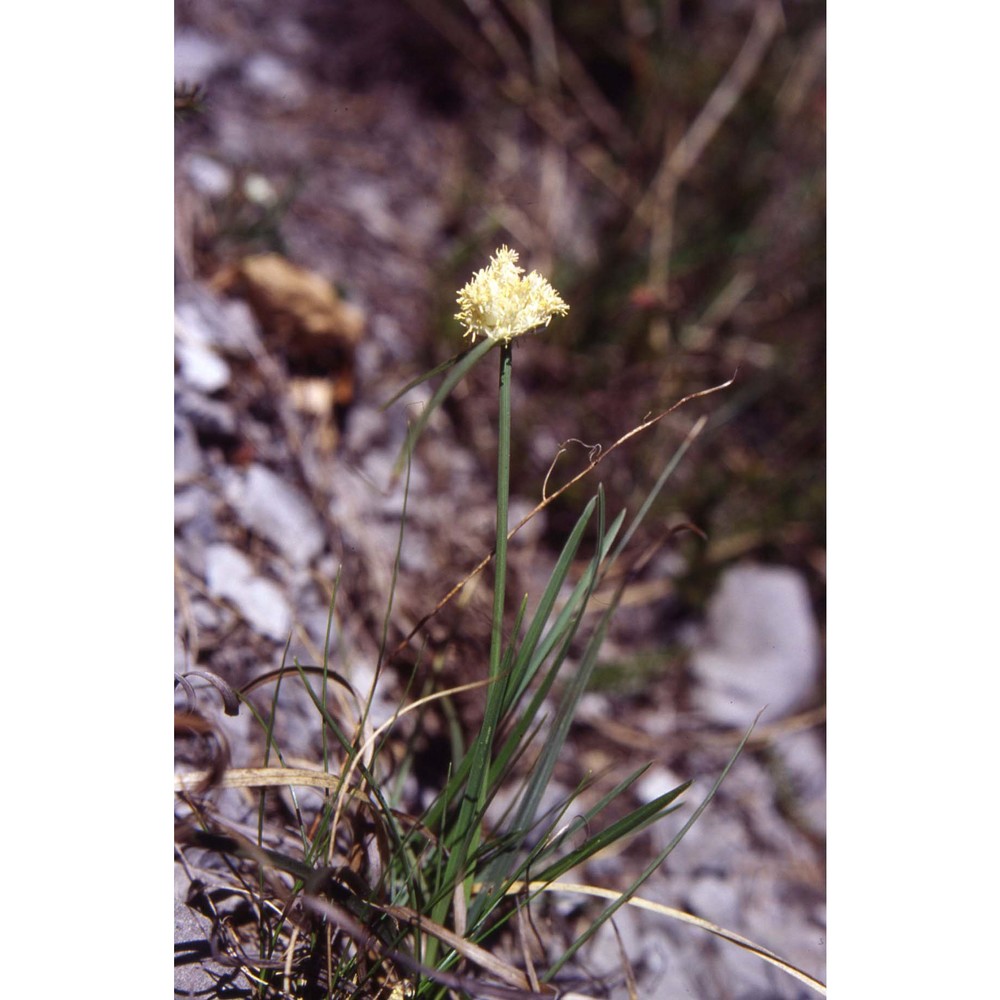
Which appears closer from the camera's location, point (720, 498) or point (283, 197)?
point (283, 197)

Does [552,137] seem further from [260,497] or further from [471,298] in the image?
[471,298]

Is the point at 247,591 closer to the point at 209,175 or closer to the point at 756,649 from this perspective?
the point at 209,175

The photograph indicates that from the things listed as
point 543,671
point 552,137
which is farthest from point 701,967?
point 552,137

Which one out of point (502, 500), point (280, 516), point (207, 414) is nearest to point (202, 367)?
point (207, 414)

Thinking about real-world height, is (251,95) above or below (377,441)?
above

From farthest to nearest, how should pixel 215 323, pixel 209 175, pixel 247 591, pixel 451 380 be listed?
pixel 209 175, pixel 215 323, pixel 247 591, pixel 451 380

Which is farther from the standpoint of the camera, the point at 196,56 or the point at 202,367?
the point at 196,56
